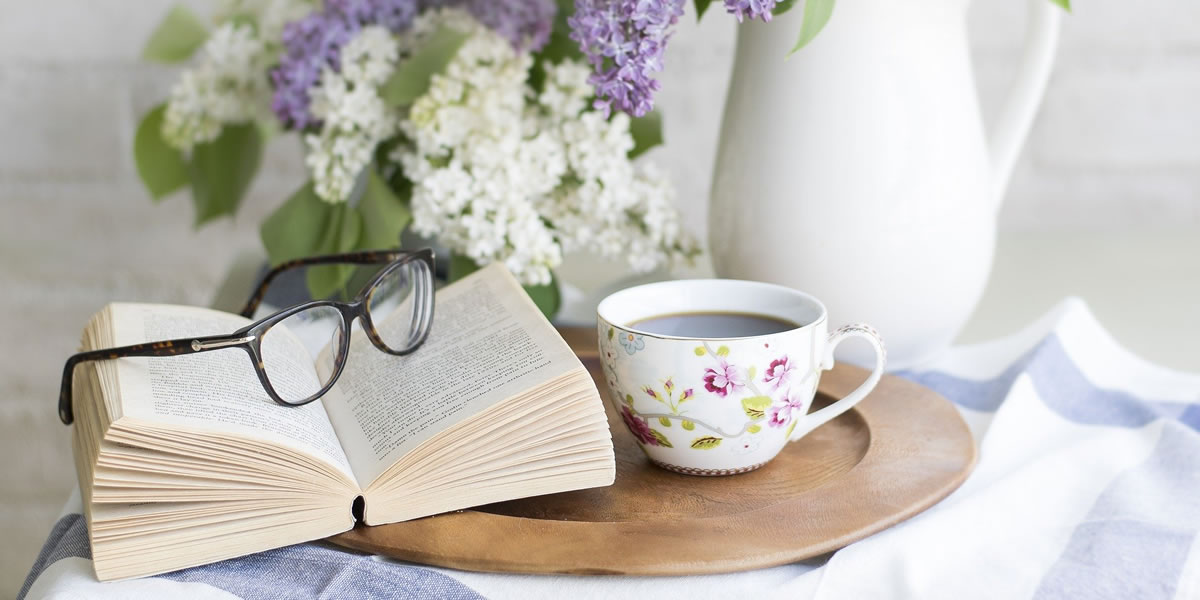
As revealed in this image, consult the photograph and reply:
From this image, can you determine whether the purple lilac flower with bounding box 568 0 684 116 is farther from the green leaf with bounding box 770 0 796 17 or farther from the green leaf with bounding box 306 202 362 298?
the green leaf with bounding box 306 202 362 298

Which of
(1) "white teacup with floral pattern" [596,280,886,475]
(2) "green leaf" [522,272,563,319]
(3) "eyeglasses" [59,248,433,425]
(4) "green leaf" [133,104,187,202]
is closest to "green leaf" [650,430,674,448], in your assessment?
(1) "white teacup with floral pattern" [596,280,886,475]

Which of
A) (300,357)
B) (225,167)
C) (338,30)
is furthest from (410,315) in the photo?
(225,167)

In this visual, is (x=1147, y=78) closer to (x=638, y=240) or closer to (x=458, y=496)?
(x=638, y=240)

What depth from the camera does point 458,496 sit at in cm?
48

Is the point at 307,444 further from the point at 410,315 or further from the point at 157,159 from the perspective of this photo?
the point at 157,159

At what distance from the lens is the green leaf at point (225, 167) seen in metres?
0.93

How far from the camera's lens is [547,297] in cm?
79

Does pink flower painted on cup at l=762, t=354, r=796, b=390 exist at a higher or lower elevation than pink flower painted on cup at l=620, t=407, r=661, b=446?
higher

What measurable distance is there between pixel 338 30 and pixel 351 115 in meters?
0.08

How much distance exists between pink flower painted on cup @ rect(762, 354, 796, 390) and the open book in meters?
0.09

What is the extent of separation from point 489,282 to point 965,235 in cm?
33

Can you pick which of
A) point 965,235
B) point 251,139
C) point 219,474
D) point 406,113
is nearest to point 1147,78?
point 965,235

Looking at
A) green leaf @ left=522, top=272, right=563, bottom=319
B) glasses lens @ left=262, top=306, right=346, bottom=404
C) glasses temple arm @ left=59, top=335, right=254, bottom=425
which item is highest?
glasses temple arm @ left=59, top=335, right=254, bottom=425

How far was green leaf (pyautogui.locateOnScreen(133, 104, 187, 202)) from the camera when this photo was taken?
0.96 meters
